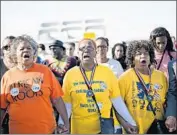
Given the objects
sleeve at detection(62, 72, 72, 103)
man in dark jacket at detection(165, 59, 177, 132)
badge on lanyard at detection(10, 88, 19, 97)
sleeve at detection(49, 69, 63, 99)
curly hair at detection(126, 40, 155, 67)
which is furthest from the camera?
curly hair at detection(126, 40, 155, 67)

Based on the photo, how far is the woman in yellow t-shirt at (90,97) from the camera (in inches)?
179

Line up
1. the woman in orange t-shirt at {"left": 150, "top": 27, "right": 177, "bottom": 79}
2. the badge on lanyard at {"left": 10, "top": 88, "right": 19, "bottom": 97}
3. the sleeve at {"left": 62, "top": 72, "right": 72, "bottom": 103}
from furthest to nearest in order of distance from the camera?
the woman in orange t-shirt at {"left": 150, "top": 27, "right": 177, "bottom": 79}, the sleeve at {"left": 62, "top": 72, "right": 72, "bottom": 103}, the badge on lanyard at {"left": 10, "top": 88, "right": 19, "bottom": 97}

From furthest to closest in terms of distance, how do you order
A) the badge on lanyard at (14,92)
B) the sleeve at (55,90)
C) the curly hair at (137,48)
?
the curly hair at (137,48), the sleeve at (55,90), the badge on lanyard at (14,92)

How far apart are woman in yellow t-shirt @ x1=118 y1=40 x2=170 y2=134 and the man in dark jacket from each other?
7 centimetres

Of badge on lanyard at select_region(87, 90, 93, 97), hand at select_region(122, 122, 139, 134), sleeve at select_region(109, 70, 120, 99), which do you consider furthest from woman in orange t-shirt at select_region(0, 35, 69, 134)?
hand at select_region(122, 122, 139, 134)

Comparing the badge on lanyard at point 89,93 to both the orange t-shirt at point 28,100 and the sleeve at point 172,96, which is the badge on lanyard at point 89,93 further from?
the sleeve at point 172,96

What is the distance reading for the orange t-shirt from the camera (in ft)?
14.1

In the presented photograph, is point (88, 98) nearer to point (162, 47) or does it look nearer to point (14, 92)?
point (14, 92)

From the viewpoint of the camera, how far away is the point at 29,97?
429cm

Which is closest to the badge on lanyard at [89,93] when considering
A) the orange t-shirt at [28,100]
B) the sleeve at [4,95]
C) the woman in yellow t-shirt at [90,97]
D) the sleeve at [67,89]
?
the woman in yellow t-shirt at [90,97]

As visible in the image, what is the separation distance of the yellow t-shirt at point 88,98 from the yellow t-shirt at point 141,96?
0.21m

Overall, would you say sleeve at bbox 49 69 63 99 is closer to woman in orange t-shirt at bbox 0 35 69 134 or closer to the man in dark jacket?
woman in orange t-shirt at bbox 0 35 69 134

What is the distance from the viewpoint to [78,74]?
182 inches

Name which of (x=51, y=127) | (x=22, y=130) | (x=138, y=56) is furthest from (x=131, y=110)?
(x=22, y=130)
